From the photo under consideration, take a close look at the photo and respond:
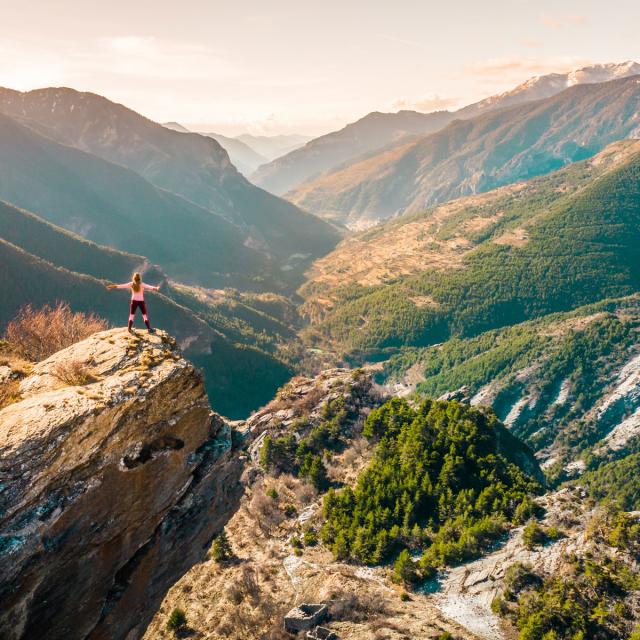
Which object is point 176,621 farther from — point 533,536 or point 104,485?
point 533,536

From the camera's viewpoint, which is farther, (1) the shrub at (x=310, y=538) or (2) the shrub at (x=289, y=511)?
(2) the shrub at (x=289, y=511)

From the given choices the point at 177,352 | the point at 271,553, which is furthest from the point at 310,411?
the point at 177,352

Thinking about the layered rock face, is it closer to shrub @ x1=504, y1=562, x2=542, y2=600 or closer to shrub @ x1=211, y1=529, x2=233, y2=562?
shrub @ x1=211, y1=529, x2=233, y2=562

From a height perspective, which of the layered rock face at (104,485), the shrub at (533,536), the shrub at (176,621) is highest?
the layered rock face at (104,485)

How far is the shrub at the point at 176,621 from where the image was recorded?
36469 millimetres

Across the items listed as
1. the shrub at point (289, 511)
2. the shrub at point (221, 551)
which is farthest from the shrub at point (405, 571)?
the shrub at point (289, 511)

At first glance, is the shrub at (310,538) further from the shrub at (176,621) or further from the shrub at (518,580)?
the shrub at (518,580)

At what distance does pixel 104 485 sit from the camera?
2083 centimetres

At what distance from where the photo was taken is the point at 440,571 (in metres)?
45.0

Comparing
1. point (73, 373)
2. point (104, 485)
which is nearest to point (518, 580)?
point (104, 485)

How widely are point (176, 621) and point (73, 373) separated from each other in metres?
25.1

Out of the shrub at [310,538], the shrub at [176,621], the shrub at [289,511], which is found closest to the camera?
the shrub at [176,621]

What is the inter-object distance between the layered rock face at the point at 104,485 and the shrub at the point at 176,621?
8.64m

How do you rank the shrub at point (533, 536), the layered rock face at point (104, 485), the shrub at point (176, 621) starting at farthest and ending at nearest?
the shrub at point (533, 536)
the shrub at point (176, 621)
the layered rock face at point (104, 485)
